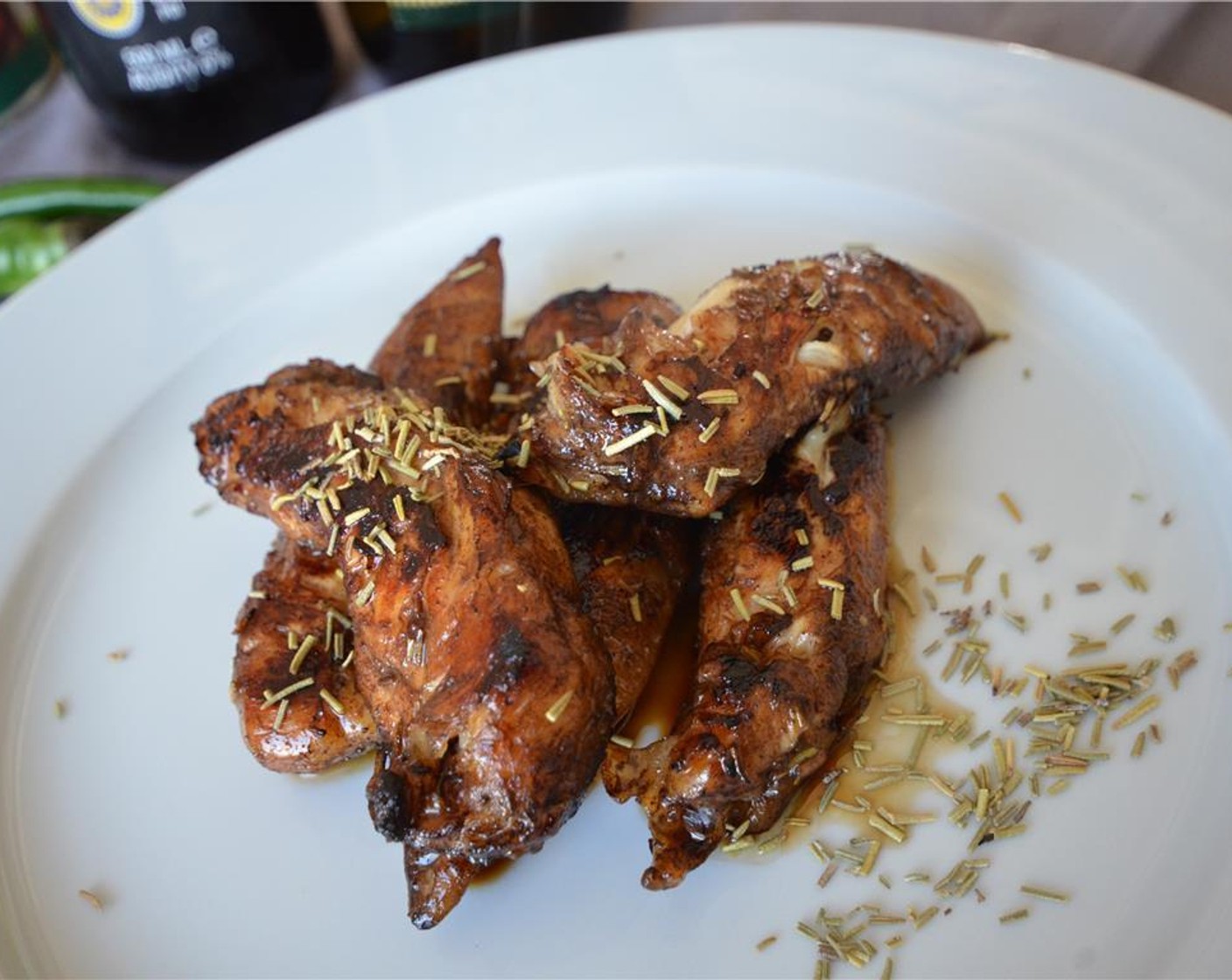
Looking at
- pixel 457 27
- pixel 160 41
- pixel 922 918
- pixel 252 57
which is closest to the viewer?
pixel 922 918

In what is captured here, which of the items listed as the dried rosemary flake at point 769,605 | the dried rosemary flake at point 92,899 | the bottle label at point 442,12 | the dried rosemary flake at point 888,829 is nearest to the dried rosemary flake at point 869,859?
the dried rosemary flake at point 888,829

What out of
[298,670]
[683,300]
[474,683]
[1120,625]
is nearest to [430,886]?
[474,683]

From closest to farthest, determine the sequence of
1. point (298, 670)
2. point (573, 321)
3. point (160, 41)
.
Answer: point (298, 670) < point (573, 321) < point (160, 41)

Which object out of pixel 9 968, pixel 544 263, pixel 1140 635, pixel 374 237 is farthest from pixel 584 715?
pixel 374 237

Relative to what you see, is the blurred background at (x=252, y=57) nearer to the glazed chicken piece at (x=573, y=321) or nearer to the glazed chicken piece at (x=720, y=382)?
the glazed chicken piece at (x=573, y=321)

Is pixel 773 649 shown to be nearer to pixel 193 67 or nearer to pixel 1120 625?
pixel 1120 625

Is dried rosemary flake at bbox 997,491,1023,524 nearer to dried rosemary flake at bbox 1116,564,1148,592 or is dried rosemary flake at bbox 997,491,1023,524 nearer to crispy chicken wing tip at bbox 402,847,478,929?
dried rosemary flake at bbox 1116,564,1148,592
